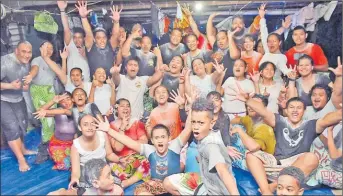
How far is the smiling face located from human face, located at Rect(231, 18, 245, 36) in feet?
0.70

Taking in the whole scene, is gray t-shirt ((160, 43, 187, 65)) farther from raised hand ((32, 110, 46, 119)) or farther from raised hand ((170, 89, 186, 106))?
raised hand ((32, 110, 46, 119))

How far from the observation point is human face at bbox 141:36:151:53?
2.71 meters

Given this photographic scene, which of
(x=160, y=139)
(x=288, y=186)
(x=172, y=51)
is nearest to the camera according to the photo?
(x=288, y=186)

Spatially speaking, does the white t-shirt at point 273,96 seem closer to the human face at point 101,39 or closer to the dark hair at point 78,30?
the human face at point 101,39

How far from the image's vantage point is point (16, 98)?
9.08 feet

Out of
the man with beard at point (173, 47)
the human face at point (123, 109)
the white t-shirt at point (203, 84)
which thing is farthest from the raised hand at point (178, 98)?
the human face at point (123, 109)

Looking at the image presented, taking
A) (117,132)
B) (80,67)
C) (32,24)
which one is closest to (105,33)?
(80,67)

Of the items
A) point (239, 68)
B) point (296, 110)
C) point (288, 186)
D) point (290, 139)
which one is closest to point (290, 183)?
point (288, 186)

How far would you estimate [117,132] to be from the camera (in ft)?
8.82

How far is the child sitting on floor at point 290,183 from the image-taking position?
251cm

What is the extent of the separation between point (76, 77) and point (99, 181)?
82cm

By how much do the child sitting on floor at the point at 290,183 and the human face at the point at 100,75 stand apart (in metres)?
1.53

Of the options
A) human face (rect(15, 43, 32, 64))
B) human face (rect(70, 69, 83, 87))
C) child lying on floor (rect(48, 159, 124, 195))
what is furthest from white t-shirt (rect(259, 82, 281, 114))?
human face (rect(15, 43, 32, 64))

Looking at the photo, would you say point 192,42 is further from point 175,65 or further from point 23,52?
point 23,52
